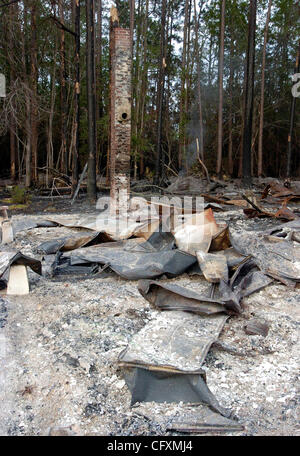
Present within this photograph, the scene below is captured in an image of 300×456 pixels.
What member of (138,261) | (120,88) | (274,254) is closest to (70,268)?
(138,261)

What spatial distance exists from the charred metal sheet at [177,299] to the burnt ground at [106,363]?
12 centimetres

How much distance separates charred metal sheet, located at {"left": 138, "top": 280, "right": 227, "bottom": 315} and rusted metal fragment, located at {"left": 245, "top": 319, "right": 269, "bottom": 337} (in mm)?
274

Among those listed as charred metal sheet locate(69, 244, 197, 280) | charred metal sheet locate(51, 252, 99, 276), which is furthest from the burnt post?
charred metal sheet locate(51, 252, 99, 276)

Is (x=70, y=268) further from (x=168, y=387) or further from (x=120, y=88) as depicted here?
(x=120, y=88)

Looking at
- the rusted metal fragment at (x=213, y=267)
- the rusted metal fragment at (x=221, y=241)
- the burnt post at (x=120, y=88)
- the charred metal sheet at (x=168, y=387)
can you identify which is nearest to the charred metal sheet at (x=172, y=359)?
the charred metal sheet at (x=168, y=387)

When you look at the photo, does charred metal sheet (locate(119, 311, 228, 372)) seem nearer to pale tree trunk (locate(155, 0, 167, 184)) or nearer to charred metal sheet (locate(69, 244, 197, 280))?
charred metal sheet (locate(69, 244, 197, 280))

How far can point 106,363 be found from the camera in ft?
9.56

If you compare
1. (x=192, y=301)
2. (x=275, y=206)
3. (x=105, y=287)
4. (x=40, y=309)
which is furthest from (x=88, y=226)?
(x=275, y=206)

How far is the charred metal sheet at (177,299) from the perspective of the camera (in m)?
3.59

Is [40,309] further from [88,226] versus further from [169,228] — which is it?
[88,226]

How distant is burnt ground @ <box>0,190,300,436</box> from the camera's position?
7.70ft

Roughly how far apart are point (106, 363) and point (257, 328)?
4.57 feet

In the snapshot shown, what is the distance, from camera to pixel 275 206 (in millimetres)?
10055

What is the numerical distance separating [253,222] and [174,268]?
3765 mm
